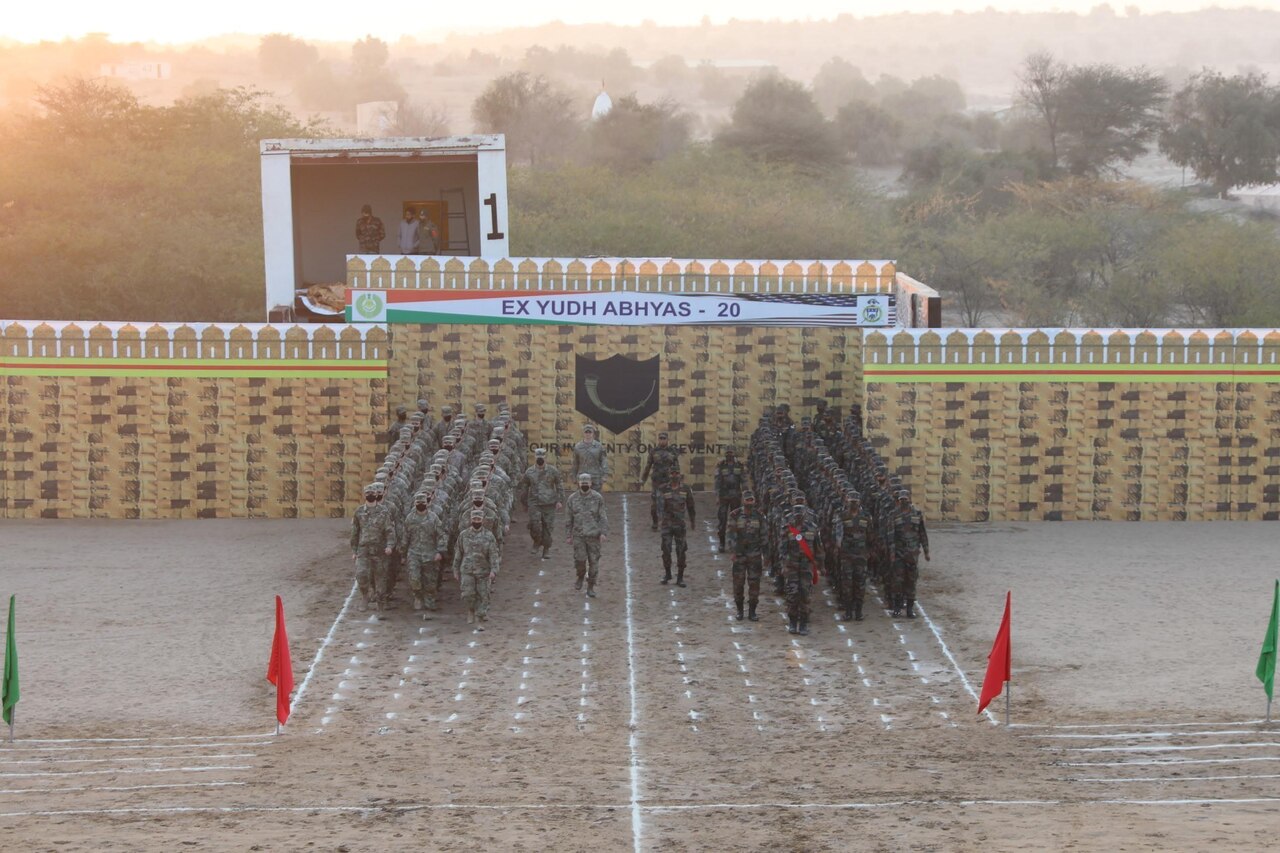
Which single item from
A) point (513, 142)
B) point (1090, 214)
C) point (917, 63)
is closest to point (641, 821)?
point (1090, 214)

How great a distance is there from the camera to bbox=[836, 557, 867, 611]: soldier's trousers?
18.4 m

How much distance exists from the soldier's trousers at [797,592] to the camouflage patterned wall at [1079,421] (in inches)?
256

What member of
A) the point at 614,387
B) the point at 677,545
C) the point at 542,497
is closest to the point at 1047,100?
the point at 614,387

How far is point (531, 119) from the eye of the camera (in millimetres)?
84875

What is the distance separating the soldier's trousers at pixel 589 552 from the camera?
19.5 meters

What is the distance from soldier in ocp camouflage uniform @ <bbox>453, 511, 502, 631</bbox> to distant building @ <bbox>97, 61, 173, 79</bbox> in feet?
434

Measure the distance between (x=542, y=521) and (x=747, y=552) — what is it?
4061 mm

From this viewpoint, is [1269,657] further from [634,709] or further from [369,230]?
[369,230]

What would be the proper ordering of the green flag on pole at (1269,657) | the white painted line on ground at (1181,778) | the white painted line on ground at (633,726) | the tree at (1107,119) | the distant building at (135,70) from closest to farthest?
the white painted line on ground at (633,726) → the white painted line on ground at (1181,778) → the green flag on pole at (1269,657) → the tree at (1107,119) → the distant building at (135,70)

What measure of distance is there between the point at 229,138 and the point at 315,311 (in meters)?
26.9

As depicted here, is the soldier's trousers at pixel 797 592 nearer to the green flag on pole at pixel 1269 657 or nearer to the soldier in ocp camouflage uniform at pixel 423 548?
the soldier in ocp camouflage uniform at pixel 423 548

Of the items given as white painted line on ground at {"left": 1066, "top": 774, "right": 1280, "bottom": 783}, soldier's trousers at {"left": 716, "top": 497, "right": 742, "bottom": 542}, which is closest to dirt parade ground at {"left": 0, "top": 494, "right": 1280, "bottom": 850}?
white painted line on ground at {"left": 1066, "top": 774, "right": 1280, "bottom": 783}

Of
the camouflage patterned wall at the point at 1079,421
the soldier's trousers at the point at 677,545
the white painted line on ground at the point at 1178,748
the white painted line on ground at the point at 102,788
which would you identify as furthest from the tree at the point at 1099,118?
the white painted line on ground at the point at 102,788

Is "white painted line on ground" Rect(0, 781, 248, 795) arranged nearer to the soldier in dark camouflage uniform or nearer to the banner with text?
the banner with text
